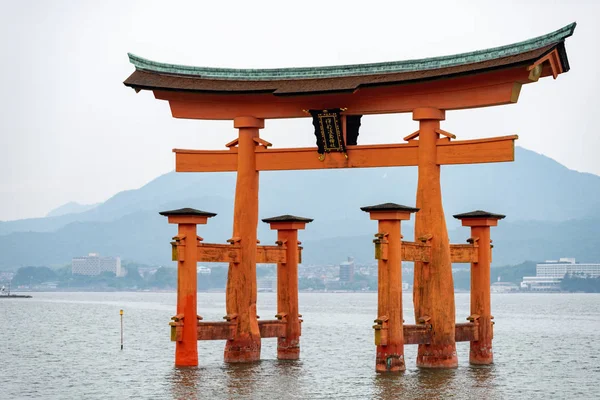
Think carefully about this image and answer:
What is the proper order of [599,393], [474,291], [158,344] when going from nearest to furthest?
[599,393] < [474,291] < [158,344]

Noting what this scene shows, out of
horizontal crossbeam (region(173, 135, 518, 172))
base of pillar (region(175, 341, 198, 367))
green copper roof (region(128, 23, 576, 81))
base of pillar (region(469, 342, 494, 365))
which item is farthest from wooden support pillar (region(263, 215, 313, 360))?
base of pillar (region(469, 342, 494, 365))

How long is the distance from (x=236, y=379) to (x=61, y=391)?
4359mm

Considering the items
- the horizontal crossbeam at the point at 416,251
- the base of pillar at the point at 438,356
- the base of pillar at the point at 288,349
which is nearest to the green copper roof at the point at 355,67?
the horizontal crossbeam at the point at 416,251

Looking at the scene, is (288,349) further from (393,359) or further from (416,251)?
(416,251)

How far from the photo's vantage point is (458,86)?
2938 cm

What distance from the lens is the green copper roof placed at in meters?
28.0

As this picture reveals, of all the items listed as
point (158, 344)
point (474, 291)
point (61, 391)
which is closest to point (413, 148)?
point (474, 291)

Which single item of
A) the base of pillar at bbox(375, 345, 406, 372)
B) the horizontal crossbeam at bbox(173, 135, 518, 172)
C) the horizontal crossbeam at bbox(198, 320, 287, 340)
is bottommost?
the base of pillar at bbox(375, 345, 406, 372)

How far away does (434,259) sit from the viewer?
29641mm

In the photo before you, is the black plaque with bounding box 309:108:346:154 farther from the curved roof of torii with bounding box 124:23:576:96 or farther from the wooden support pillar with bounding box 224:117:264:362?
the wooden support pillar with bounding box 224:117:264:362

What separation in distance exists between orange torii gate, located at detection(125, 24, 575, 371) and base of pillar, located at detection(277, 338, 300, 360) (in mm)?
88

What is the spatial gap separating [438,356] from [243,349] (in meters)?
5.37

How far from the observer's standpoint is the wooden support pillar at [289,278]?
33062 mm

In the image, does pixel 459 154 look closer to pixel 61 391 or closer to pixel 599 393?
pixel 599 393
